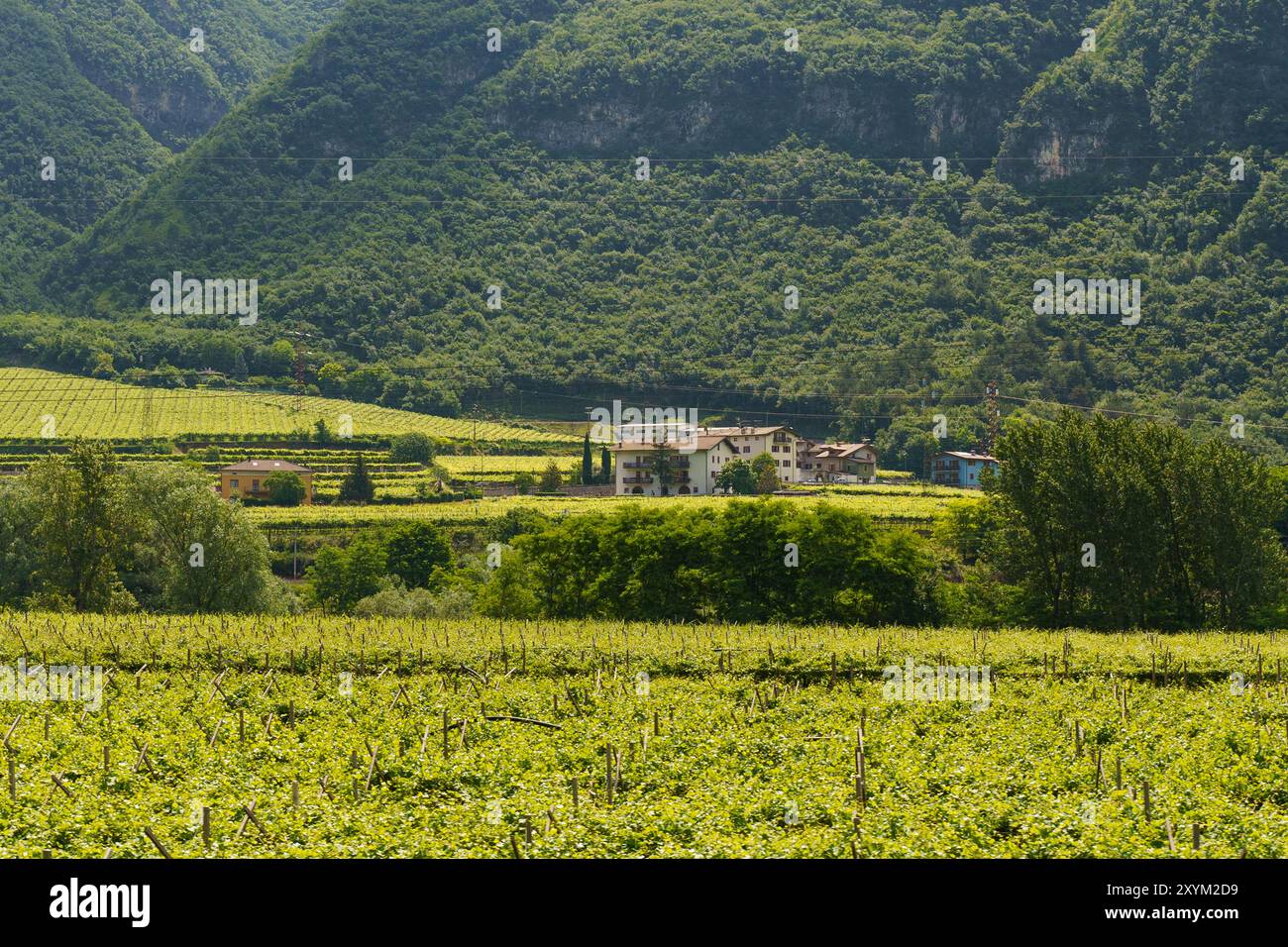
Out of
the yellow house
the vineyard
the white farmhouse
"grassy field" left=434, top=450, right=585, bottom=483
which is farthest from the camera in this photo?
the white farmhouse

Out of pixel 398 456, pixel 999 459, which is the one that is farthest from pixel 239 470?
pixel 999 459

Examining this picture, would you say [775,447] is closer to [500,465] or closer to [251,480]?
[500,465]

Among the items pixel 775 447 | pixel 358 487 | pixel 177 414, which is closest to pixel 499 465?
pixel 358 487

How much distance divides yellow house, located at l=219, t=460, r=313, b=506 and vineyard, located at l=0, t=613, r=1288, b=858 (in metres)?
57.5

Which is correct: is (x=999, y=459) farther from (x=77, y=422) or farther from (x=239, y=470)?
(x=77, y=422)

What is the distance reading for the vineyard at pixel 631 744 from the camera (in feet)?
61.6

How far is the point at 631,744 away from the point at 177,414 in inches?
4605

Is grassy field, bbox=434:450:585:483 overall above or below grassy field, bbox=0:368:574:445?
below

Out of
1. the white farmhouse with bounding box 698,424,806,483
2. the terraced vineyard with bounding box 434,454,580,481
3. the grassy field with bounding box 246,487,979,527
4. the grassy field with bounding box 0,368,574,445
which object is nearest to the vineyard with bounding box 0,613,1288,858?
the grassy field with bounding box 246,487,979,527

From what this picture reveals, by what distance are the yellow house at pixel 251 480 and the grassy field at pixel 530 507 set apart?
19.1 feet

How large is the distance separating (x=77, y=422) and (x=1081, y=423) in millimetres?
93867

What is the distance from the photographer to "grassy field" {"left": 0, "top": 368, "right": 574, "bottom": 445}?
126438 mm

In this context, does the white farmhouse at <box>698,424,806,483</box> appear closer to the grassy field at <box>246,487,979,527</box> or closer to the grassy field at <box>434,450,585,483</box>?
the grassy field at <box>434,450,585,483</box>
